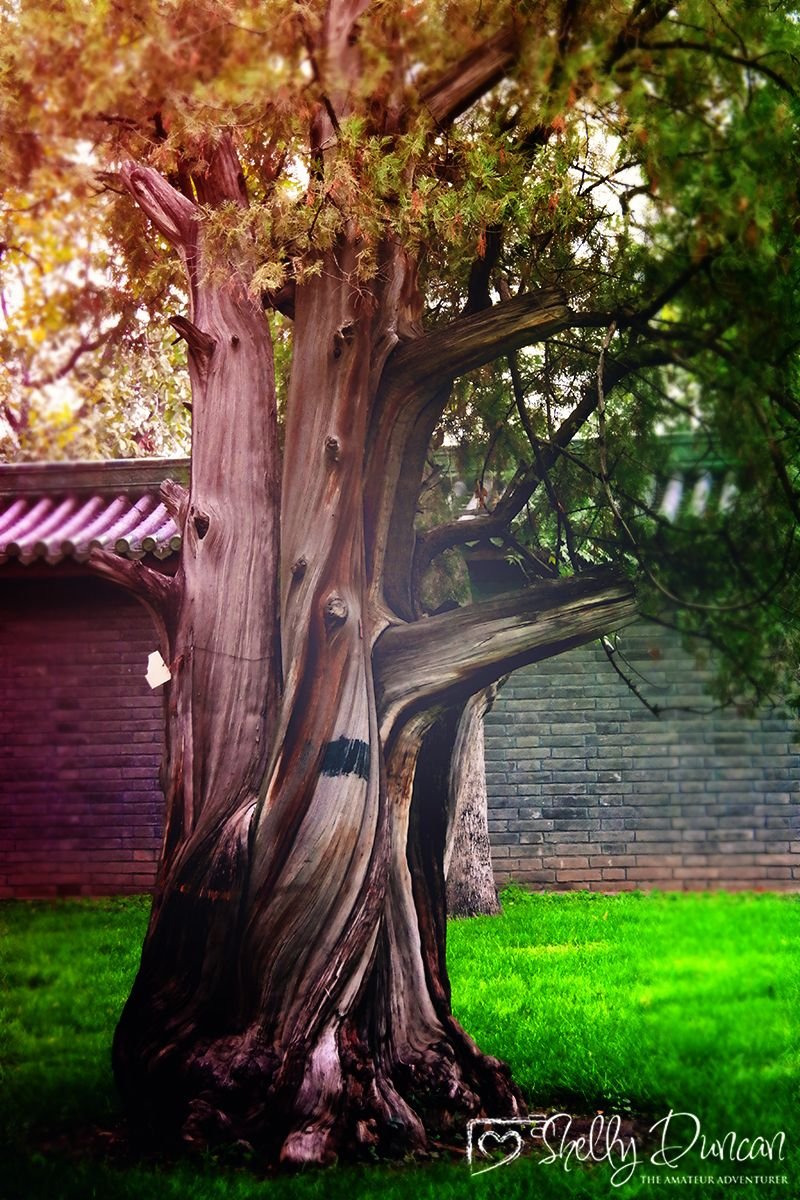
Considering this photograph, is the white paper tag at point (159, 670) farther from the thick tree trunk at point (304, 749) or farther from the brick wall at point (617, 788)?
the brick wall at point (617, 788)

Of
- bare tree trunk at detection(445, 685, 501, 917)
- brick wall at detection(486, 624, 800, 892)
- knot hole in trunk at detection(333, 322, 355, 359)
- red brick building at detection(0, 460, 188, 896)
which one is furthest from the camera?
red brick building at detection(0, 460, 188, 896)

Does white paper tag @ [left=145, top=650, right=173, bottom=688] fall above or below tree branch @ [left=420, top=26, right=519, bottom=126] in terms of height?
below

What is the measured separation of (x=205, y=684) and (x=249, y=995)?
0.96 meters

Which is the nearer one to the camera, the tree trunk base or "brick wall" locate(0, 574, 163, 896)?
the tree trunk base

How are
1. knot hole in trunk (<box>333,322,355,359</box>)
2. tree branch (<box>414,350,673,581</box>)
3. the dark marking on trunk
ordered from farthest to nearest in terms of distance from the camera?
tree branch (<box>414,350,673,581</box>), knot hole in trunk (<box>333,322,355,359</box>), the dark marking on trunk

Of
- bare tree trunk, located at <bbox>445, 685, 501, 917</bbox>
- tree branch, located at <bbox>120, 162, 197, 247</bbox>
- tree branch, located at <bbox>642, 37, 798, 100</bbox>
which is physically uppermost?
tree branch, located at <bbox>642, 37, 798, 100</bbox>

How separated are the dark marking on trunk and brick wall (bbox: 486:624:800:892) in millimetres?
3284

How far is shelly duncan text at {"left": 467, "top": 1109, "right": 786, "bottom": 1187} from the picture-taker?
3303mm

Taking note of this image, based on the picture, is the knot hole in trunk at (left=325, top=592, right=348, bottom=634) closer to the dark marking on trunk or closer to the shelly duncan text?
the dark marking on trunk

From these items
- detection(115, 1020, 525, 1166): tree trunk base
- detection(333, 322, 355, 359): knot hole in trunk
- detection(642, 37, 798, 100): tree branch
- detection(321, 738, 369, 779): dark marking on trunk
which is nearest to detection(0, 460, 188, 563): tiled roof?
detection(333, 322, 355, 359): knot hole in trunk

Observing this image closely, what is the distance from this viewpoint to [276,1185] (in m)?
3.05

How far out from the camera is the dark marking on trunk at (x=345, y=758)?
3414 mm

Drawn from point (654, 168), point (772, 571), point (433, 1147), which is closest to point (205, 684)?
point (433, 1147)

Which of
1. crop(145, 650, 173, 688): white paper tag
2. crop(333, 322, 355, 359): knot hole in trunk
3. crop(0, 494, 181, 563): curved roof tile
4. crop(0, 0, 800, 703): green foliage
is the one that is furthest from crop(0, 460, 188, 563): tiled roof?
crop(333, 322, 355, 359): knot hole in trunk
